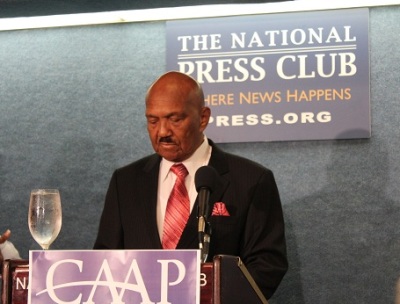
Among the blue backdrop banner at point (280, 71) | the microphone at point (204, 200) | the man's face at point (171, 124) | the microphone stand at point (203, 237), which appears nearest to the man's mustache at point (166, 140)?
the man's face at point (171, 124)

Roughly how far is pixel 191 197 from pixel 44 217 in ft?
2.39

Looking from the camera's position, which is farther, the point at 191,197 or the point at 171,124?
the point at 191,197

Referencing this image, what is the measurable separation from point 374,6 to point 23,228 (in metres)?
2.08

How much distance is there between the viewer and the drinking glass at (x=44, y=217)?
281cm

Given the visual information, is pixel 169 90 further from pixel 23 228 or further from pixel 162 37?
pixel 23 228

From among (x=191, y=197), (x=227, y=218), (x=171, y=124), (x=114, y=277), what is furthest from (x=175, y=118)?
(x=114, y=277)

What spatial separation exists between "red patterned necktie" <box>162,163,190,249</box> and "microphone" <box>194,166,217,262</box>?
2.42ft

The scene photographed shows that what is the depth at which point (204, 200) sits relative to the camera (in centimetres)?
251

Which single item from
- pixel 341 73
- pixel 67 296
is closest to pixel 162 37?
pixel 341 73

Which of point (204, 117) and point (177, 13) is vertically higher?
point (177, 13)

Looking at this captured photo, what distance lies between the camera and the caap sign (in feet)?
6.83

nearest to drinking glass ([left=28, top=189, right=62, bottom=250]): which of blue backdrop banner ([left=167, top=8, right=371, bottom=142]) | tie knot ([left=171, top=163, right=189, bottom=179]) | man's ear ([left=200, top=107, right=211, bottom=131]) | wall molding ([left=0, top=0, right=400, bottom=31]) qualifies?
tie knot ([left=171, top=163, right=189, bottom=179])

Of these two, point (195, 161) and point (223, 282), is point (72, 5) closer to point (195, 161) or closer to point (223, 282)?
point (195, 161)

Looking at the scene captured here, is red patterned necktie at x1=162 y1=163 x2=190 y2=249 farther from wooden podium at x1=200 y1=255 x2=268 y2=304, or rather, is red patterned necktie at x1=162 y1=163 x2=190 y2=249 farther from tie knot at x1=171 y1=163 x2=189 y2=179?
wooden podium at x1=200 y1=255 x2=268 y2=304
